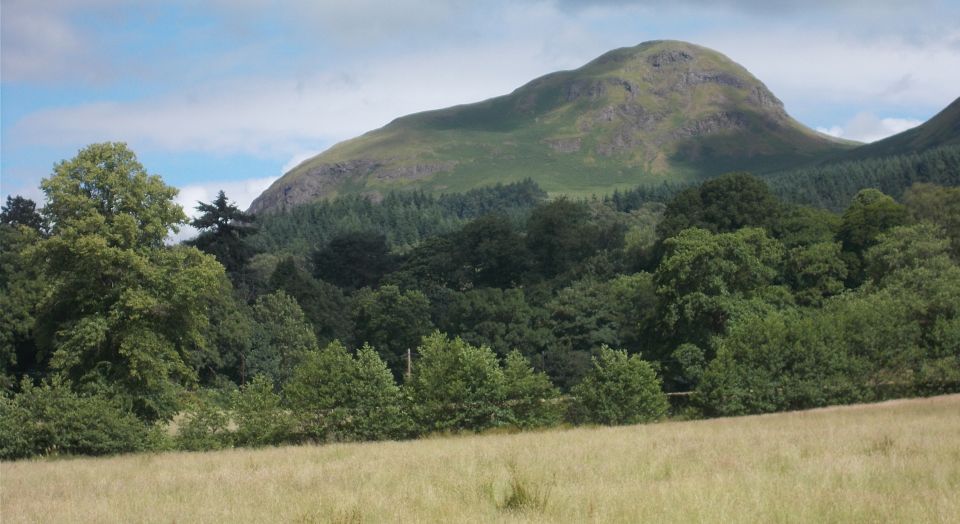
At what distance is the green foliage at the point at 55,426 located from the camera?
2894cm

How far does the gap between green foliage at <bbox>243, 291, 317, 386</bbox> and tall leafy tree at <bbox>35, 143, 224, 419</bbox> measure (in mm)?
36627

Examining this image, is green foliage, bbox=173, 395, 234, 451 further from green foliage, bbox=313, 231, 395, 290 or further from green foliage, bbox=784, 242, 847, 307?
green foliage, bbox=313, 231, 395, 290

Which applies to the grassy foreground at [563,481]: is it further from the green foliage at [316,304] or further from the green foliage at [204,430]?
the green foliage at [316,304]

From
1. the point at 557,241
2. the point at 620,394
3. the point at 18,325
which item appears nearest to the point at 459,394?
the point at 620,394

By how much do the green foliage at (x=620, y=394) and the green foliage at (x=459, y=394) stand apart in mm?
3382

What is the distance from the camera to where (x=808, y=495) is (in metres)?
11.0

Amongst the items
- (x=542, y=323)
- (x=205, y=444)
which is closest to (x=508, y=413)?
(x=205, y=444)

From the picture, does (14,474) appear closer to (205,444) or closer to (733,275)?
(205,444)

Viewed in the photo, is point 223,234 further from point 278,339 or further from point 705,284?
point 705,284

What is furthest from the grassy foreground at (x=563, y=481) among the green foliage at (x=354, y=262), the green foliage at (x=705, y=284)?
the green foliage at (x=354, y=262)

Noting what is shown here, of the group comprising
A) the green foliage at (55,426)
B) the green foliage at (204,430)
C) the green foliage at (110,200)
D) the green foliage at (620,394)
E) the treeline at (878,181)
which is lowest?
the green foliage at (620,394)

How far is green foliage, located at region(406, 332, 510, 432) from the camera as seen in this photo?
32688 mm

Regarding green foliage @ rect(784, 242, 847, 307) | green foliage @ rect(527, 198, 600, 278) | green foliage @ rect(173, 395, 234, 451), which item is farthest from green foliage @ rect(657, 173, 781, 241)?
green foliage @ rect(173, 395, 234, 451)

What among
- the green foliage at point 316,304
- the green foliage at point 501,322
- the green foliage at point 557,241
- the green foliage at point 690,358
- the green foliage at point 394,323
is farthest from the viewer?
the green foliage at point 557,241
